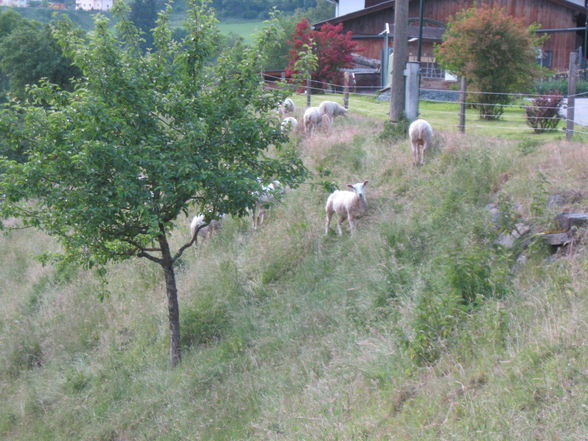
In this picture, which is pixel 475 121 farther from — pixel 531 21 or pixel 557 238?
pixel 531 21

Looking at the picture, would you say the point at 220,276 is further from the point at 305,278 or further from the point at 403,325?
the point at 403,325

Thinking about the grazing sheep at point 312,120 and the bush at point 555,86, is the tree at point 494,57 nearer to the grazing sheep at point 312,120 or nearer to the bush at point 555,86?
the grazing sheep at point 312,120

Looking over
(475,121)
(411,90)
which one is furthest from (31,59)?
(475,121)

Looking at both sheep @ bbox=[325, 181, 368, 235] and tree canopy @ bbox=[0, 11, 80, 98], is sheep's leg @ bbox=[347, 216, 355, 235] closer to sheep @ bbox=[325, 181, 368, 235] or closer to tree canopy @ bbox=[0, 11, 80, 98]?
sheep @ bbox=[325, 181, 368, 235]

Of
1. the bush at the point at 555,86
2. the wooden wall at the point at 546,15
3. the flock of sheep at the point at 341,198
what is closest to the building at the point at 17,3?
the wooden wall at the point at 546,15

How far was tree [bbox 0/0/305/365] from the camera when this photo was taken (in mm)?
9406

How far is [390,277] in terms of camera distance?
9406 mm

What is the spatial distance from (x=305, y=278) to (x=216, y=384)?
9.10 ft

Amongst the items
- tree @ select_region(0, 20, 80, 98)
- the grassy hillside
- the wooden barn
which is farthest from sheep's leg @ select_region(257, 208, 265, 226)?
tree @ select_region(0, 20, 80, 98)

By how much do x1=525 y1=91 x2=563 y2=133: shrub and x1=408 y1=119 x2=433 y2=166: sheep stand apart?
3.32m

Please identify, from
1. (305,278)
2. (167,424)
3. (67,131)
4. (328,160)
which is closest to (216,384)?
(167,424)

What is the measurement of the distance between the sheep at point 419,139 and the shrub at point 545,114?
3318mm

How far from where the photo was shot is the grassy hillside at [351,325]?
6273 millimetres

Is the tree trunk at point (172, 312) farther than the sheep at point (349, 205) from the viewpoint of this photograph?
No
